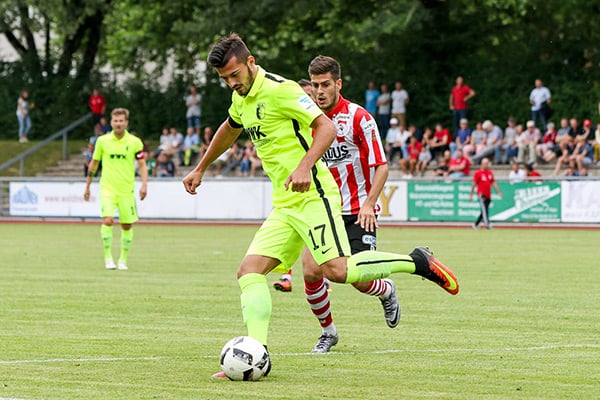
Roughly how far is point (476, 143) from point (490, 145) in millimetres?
595

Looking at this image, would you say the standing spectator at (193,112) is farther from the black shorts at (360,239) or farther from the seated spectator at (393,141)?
the black shorts at (360,239)

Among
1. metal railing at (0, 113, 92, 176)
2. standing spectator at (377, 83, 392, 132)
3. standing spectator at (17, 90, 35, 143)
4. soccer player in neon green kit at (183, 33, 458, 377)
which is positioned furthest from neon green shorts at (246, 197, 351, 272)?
standing spectator at (17, 90, 35, 143)

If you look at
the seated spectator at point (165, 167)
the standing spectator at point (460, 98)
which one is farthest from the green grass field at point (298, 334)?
the seated spectator at point (165, 167)

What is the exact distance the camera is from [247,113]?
27.7ft

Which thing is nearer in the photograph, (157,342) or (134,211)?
(157,342)

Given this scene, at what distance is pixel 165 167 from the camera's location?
1633 inches

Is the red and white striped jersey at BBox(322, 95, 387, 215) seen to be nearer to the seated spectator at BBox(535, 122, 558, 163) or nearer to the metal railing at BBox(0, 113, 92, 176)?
the seated spectator at BBox(535, 122, 558, 163)

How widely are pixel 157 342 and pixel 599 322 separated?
4.05 m

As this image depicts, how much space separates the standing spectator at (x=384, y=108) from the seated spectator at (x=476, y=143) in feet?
12.0

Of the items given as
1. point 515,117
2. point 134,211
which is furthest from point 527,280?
point 515,117

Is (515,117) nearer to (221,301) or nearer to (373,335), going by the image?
(221,301)

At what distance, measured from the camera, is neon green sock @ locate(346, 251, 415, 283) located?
849cm

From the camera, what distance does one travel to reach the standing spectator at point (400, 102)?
4147cm

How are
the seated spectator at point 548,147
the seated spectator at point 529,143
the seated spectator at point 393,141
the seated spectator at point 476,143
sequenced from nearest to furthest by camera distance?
the seated spectator at point 548,147
the seated spectator at point 529,143
the seated spectator at point 476,143
the seated spectator at point 393,141
